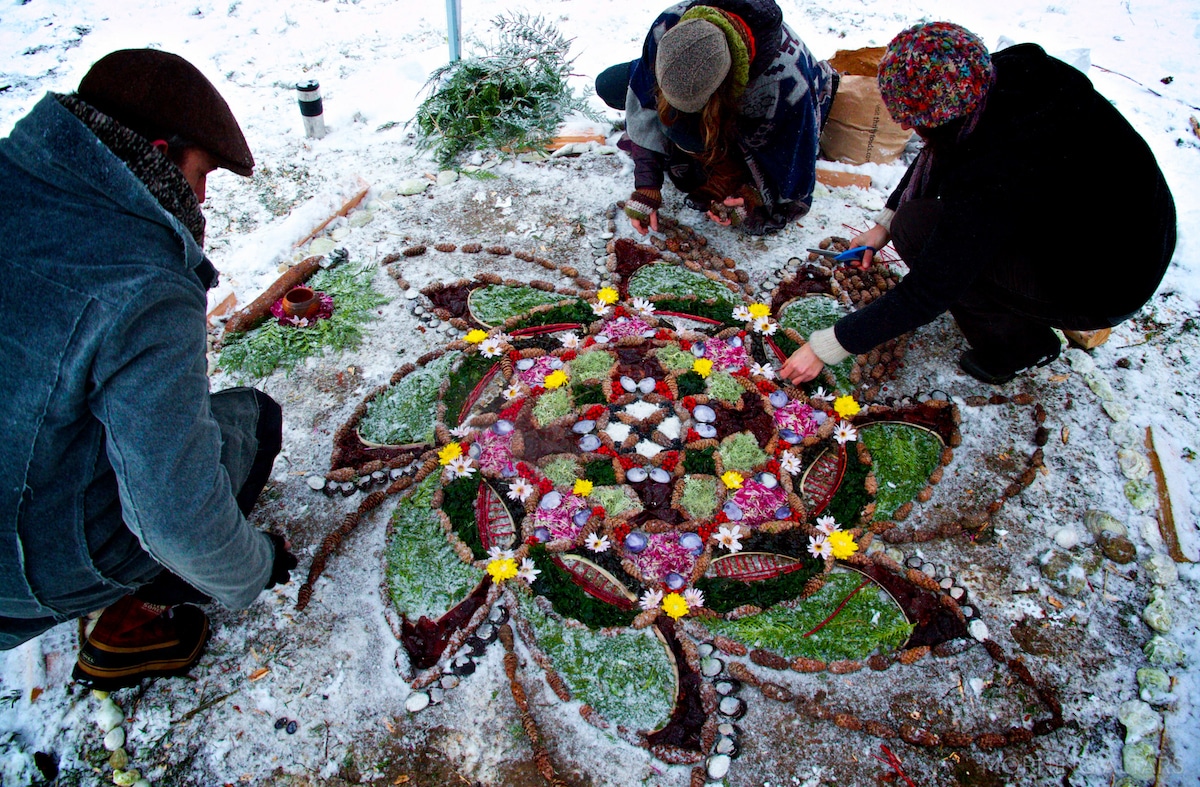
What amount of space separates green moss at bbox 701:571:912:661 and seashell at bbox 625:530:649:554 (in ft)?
0.96

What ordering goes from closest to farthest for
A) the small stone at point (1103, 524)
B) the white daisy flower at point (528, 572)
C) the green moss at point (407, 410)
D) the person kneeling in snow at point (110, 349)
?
the person kneeling in snow at point (110, 349) < the white daisy flower at point (528, 572) < the small stone at point (1103, 524) < the green moss at point (407, 410)

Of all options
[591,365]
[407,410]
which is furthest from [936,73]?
[407,410]

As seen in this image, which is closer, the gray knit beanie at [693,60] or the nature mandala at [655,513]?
the nature mandala at [655,513]

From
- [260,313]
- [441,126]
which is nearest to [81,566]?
[260,313]

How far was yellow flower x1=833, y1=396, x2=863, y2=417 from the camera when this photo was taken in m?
2.41

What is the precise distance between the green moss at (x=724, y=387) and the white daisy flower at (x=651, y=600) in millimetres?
805

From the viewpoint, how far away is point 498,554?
81.2 inches

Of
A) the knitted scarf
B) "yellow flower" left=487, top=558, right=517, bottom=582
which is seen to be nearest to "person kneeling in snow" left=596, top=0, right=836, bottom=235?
the knitted scarf

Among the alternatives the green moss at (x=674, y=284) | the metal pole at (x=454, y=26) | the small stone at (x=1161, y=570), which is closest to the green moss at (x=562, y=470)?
the green moss at (x=674, y=284)

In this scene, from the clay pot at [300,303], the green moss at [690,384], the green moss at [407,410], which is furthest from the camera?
the clay pot at [300,303]

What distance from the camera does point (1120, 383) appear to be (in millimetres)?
2594

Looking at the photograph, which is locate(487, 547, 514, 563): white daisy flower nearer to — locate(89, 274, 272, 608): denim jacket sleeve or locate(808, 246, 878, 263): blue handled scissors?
locate(89, 274, 272, 608): denim jacket sleeve

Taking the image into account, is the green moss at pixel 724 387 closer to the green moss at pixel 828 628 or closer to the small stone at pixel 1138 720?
the green moss at pixel 828 628

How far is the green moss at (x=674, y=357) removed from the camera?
2566 mm
